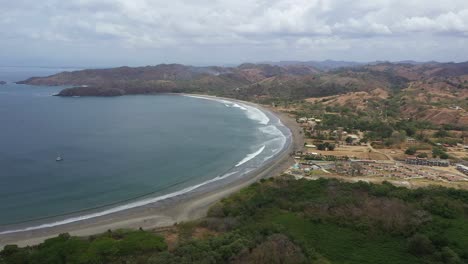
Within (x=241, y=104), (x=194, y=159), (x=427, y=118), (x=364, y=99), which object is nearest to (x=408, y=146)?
(x=427, y=118)

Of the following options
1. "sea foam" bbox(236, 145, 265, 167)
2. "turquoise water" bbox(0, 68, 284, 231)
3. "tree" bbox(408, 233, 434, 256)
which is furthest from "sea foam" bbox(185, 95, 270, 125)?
"tree" bbox(408, 233, 434, 256)

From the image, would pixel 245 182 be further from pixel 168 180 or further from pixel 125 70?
pixel 125 70

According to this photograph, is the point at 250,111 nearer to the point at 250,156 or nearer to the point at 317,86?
the point at 317,86

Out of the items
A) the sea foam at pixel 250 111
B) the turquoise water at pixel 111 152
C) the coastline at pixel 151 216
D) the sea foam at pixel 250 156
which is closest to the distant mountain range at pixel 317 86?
the sea foam at pixel 250 111

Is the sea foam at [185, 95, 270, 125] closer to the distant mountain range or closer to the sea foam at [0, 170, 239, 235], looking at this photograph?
the distant mountain range

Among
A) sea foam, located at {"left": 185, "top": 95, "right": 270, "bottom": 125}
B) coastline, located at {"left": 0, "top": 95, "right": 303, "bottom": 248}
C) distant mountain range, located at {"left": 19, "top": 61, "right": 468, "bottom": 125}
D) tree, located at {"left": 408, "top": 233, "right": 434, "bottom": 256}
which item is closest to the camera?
tree, located at {"left": 408, "top": 233, "right": 434, "bottom": 256}

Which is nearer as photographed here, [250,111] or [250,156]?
[250,156]

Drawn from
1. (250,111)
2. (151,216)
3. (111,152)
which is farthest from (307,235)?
(250,111)
